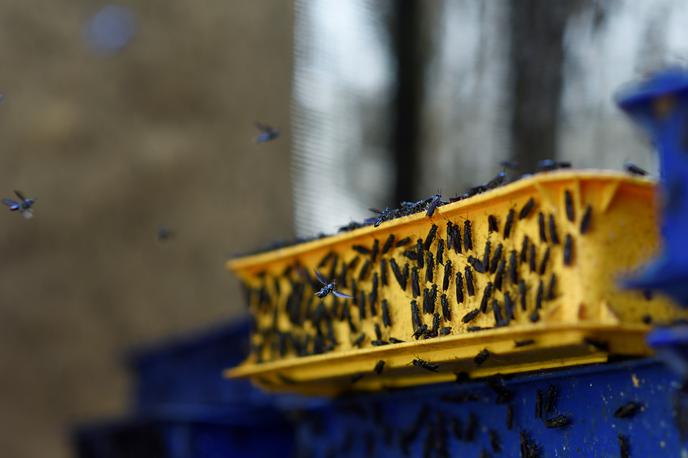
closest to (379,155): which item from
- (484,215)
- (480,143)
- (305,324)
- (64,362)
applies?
(480,143)

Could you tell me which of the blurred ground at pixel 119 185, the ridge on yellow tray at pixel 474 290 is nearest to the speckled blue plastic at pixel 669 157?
the ridge on yellow tray at pixel 474 290

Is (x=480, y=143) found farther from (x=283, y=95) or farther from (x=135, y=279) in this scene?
(x=135, y=279)

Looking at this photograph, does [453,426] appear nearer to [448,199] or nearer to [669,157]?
[448,199]

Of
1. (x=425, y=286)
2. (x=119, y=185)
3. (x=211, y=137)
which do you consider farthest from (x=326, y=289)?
(x=211, y=137)

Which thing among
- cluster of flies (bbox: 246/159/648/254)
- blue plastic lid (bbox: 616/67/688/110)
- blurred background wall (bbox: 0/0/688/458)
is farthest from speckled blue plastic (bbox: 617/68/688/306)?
blurred background wall (bbox: 0/0/688/458)

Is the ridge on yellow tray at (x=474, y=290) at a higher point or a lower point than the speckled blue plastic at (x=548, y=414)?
higher

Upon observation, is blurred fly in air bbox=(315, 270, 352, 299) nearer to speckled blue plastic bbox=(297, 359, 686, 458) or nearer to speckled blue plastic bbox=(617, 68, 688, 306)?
speckled blue plastic bbox=(297, 359, 686, 458)

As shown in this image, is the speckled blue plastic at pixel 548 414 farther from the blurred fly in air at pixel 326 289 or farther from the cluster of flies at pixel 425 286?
the blurred fly in air at pixel 326 289
